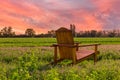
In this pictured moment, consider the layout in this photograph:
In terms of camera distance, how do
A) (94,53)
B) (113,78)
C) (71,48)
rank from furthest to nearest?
(94,53), (71,48), (113,78)

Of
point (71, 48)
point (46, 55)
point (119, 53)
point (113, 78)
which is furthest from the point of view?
point (119, 53)

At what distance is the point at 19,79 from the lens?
685cm

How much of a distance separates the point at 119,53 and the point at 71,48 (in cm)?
460

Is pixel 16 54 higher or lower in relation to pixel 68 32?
lower

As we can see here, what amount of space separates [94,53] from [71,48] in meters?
1.61

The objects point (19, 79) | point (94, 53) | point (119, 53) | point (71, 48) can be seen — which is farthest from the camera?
point (119, 53)


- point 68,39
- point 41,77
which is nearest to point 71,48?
point 68,39

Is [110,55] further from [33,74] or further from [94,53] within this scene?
[33,74]

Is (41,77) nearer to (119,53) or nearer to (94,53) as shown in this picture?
(94,53)

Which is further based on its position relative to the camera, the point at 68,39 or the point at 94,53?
the point at 94,53

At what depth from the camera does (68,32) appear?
37.9 feet

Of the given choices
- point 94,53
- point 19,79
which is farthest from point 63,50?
point 19,79

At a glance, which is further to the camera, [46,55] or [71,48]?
[46,55]

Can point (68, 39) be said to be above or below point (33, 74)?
above
